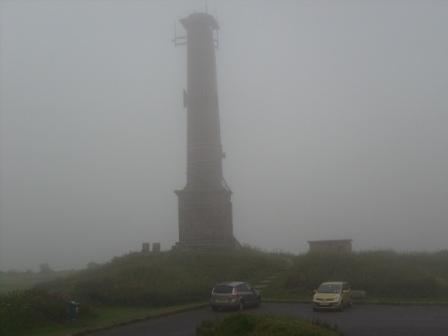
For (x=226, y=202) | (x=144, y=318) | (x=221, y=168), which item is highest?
(x=221, y=168)

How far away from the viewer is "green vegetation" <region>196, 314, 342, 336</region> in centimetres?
1407

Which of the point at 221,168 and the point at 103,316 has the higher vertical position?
the point at 221,168

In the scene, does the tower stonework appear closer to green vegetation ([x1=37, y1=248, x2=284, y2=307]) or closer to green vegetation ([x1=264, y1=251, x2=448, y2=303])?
Answer: green vegetation ([x1=37, y1=248, x2=284, y2=307])

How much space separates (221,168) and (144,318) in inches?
869

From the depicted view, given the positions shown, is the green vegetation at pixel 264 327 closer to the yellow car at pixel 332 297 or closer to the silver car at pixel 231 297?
the silver car at pixel 231 297

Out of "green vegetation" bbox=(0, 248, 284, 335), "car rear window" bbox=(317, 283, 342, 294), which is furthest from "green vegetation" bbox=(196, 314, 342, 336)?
"car rear window" bbox=(317, 283, 342, 294)

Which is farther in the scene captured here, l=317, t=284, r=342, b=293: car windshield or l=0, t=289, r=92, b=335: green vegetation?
l=317, t=284, r=342, b=293: car windshield

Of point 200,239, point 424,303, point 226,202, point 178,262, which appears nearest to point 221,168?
point 226,202

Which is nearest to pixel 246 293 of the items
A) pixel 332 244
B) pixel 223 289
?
pixel 223 289

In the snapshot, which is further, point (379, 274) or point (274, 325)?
point (379, 274)

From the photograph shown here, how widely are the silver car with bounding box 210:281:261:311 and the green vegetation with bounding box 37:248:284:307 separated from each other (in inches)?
128

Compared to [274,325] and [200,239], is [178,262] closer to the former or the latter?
[200,239]

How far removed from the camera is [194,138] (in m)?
44.2

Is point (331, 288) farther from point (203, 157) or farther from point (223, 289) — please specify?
point (203, 157)
